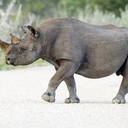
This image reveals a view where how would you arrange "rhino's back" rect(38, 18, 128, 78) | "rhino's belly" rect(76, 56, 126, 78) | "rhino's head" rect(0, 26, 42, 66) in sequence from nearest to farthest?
"rhino's head" rect(0, 26, 42, 66)
"rhino's back" rect(38, 18, 128, 78)
"rhino's belly" rect(76, 56, 126, 78)

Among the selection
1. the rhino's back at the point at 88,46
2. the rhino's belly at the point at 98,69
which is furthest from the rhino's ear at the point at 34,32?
the rhino's belly at the point at 98,69

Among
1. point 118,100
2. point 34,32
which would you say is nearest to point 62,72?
point 34,32

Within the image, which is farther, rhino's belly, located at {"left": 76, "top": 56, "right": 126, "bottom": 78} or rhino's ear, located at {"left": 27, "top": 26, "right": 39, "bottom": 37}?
rhino's belly, located at {"left": 76, "top": 56, "right": 126, "bottom": 78}

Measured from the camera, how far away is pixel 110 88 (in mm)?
8562

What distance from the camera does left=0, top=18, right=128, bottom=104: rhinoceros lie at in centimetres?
573

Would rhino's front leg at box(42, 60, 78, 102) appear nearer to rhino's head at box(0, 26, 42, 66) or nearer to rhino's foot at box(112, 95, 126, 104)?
rhino's head at box(0, 26, 42, 66)

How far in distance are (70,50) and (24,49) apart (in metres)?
Result: 0.69

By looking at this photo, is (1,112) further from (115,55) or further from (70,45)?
(115,55)

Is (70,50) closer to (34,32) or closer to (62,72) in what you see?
(62,72)

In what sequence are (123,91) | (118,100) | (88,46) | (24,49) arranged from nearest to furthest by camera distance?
(24,49) < (88,46) < (118,100) < (123,91)

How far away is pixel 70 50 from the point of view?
5.75m

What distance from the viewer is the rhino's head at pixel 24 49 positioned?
5645mm

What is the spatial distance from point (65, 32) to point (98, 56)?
643mm

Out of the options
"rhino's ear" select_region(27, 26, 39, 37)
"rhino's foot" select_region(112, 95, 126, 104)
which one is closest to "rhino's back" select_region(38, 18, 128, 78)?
"rhino's ear" select_region(27, 26, 39, 37)
